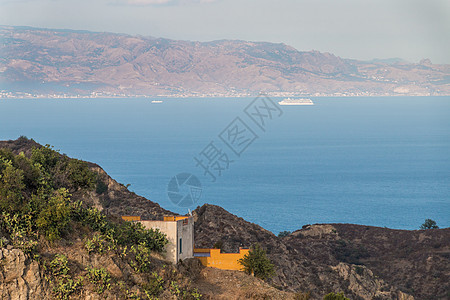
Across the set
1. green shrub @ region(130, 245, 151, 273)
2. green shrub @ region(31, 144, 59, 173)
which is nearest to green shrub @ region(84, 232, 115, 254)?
green shrub @ region(130, 245, 151, 273)

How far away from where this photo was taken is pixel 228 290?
2941cm

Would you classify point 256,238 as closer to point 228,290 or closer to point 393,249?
point 393,249

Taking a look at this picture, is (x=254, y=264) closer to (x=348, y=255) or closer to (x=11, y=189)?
(x=11, y=189)

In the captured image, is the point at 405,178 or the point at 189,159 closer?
the point at 405,178

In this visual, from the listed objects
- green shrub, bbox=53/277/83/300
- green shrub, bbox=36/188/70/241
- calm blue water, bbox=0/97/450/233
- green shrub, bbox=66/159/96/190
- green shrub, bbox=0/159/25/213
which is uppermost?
calm blue water, bbox=0/97/450/233

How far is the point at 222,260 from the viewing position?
31969 mm

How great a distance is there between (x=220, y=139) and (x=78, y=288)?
173m

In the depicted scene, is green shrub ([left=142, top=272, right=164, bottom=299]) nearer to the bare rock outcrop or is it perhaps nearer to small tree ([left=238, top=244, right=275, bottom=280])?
the bare rock outcrop

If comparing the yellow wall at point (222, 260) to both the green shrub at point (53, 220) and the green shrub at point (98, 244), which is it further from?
the green shrub at point (53, 220)

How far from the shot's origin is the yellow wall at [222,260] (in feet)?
104

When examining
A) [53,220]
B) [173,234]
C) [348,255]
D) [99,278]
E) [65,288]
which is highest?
[348,255]

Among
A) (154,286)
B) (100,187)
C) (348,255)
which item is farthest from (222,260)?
(348,255)

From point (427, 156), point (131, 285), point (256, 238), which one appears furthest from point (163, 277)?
point (427, 156)

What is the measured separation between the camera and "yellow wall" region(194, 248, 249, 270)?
3180 centimetres
